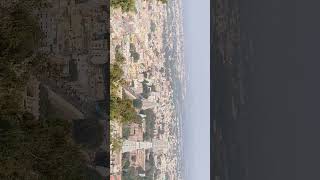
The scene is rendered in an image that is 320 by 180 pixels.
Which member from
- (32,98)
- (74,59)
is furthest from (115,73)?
(32,98)

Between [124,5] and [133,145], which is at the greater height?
[124,5]

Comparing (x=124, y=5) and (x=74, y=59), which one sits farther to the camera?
(x=124, y=5)

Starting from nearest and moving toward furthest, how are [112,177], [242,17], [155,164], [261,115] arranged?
[261,115], [242,17], [112,177], [155,164]

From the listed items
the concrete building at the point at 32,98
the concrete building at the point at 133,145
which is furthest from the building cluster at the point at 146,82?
the concrete building at the point at 32,98

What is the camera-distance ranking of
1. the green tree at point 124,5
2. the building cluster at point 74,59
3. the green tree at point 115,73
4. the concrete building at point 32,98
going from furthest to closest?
the green tree at point 124,5 < the green tree at point 115,73 < the building cluster at point 74,59 < the concrete building at point 32,98

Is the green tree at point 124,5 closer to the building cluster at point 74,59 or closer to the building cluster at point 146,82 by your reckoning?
the building cluster at point 146,82

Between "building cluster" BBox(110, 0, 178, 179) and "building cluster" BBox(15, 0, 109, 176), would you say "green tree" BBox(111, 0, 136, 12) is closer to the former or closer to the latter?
"building cluster" BBox(110, 0, 178, 179)

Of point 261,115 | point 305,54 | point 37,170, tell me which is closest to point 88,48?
point 37,170

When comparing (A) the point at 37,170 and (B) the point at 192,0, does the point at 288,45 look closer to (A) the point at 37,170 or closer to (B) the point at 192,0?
(B) the point at 192,0

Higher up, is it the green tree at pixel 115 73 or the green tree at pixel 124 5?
the green tree at pixel 124 5

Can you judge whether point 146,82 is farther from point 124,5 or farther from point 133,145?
point 124,5

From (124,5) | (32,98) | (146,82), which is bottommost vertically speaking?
(32,98)
